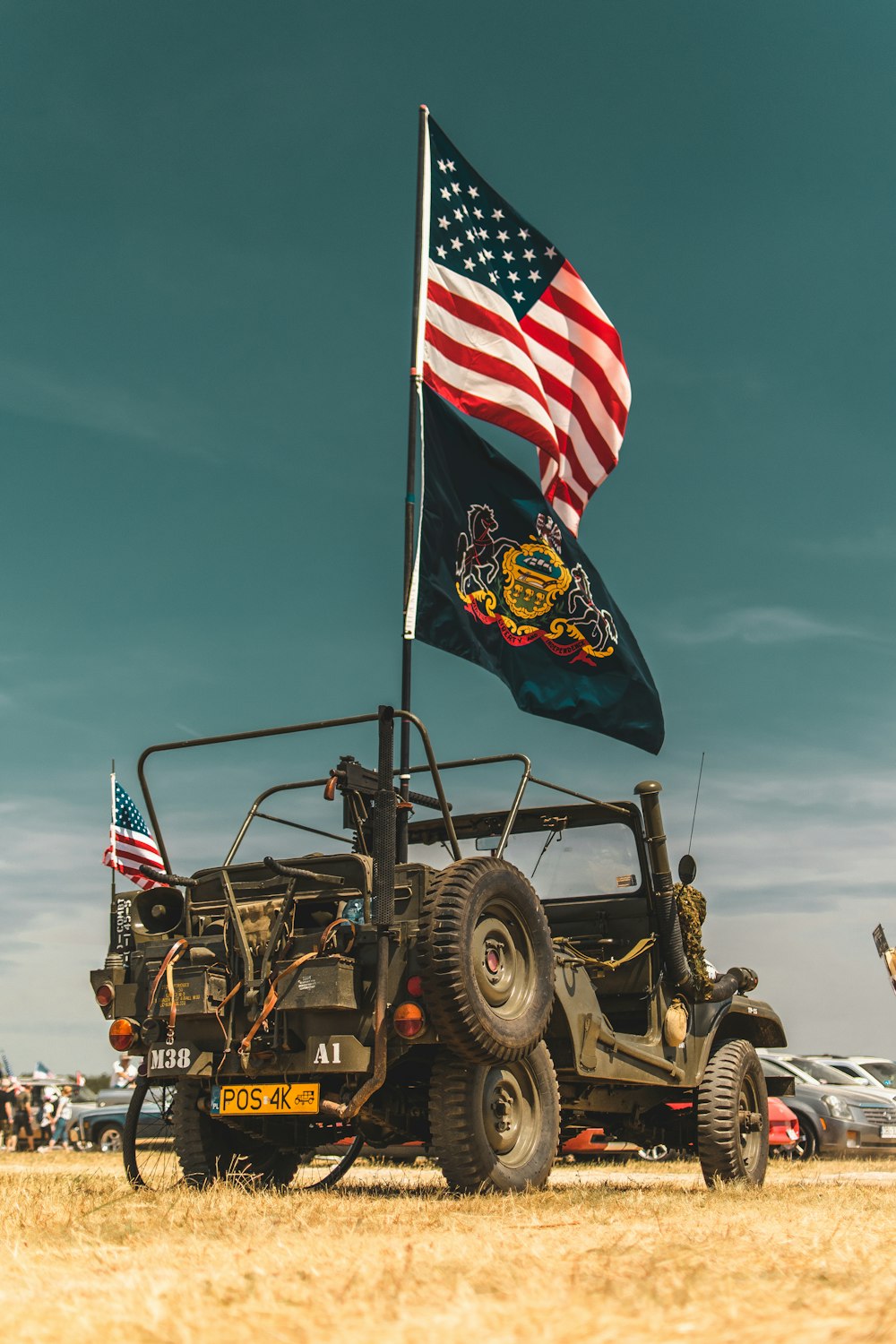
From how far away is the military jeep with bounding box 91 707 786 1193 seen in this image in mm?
7594

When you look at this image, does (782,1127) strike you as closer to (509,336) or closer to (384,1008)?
(509,336)

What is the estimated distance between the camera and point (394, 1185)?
993cm

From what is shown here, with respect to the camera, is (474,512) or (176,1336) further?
(474,512)

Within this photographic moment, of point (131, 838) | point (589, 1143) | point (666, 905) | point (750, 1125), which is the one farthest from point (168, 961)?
point (131, 838)

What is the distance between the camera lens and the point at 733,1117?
391 inches

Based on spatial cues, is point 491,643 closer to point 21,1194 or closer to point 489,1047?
point 489,1047

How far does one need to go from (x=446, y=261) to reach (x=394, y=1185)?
7.49 meters

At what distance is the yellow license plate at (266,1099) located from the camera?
25.1ft

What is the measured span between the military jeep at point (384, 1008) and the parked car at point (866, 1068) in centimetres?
1209

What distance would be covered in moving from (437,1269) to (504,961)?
344cm

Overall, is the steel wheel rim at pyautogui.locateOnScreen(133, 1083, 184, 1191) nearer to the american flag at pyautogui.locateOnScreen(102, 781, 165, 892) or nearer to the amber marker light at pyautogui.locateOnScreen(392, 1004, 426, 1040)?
the amber marker light at pyautogui.locateOnScreen(392, 1004, 426, 1040)

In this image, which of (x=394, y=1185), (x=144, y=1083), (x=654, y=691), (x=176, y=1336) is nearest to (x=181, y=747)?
(x=144, y=1083)

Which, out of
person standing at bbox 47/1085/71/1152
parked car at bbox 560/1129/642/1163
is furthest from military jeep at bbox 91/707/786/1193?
person standing at bbox 47/1085/71/1152

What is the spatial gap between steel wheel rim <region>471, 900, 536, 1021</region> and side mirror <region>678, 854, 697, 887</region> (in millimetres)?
2139
